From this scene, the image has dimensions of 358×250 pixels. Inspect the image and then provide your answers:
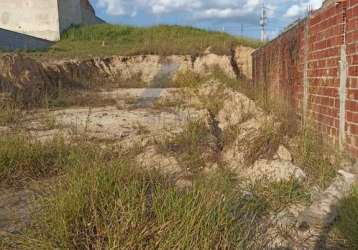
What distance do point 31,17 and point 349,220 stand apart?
Result: 1049 inches

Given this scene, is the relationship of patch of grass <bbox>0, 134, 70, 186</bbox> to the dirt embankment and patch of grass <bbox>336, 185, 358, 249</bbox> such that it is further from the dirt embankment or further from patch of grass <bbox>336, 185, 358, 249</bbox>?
the dirt embankment

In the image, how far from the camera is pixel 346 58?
3918 millimetres

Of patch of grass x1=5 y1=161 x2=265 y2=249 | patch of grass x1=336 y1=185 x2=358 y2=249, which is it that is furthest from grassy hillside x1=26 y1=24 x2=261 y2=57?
patch of grass x1=336 y1=185 x2=358 y2=249

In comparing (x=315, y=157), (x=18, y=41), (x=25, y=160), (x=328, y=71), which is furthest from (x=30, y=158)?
(x=18, y=41)

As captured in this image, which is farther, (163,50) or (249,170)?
(163,50)

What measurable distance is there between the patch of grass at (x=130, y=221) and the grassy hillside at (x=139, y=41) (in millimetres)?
18358

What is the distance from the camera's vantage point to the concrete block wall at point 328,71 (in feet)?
12.5

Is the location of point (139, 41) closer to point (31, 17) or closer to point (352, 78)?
point (31, 17)

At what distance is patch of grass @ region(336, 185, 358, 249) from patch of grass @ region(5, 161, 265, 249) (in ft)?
2.02

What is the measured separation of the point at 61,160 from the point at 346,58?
3.36m

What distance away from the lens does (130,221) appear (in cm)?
236

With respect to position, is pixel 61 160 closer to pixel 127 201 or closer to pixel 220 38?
pixel 127 201

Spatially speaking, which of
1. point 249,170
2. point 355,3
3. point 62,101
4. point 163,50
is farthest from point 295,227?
point 163,50

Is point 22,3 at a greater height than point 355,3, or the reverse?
point 22,3
